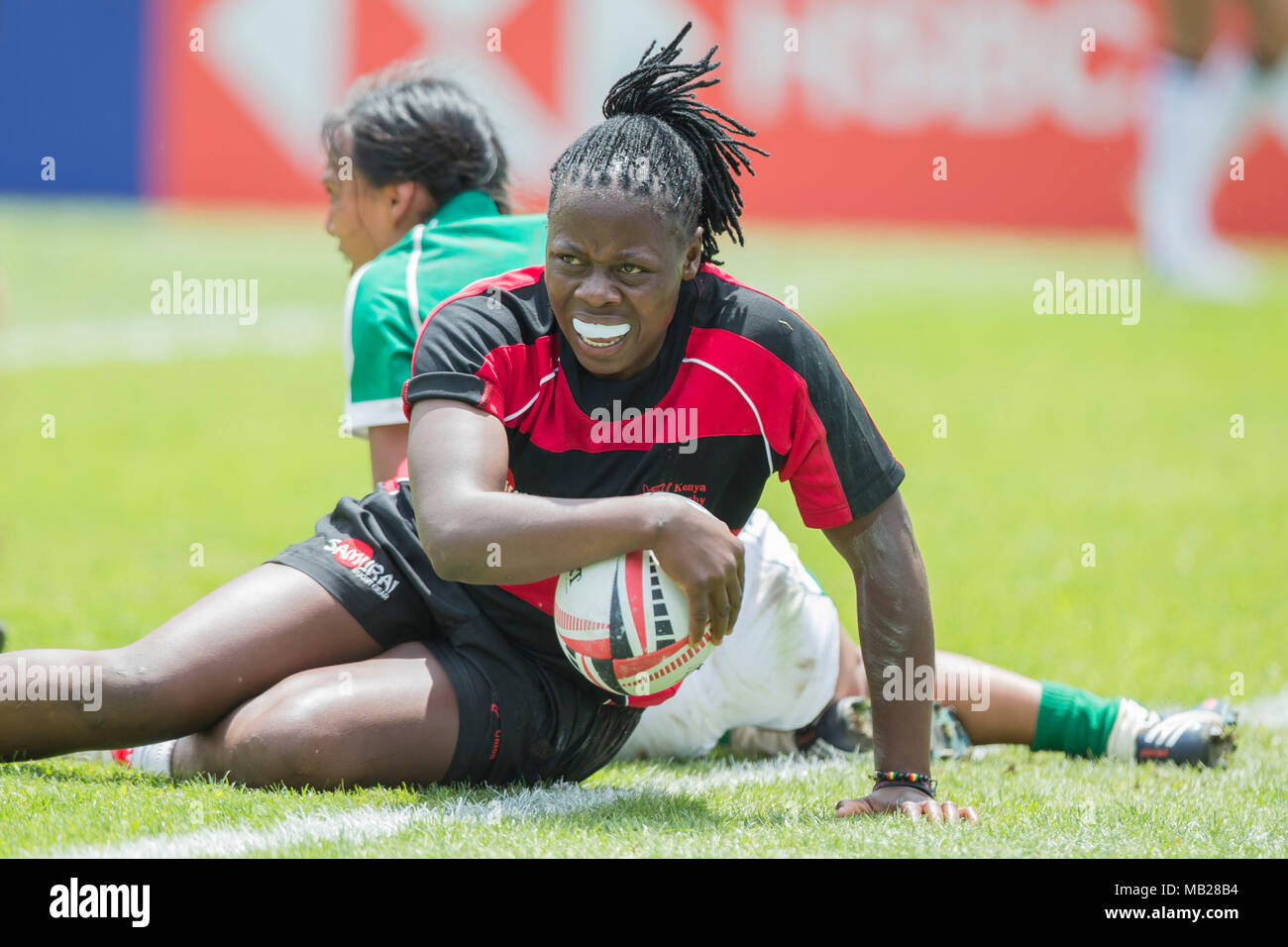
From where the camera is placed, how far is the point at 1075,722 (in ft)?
14.7

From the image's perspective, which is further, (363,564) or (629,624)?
(363,564)

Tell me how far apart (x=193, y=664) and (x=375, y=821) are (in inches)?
29.5

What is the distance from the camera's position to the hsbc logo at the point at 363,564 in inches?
157

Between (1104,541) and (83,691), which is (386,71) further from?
(1104,541)

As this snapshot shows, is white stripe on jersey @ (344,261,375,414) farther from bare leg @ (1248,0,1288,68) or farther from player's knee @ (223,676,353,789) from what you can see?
bare leg @ (1248,0,1288,68)

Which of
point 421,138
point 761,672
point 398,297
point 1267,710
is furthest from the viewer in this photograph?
point 1267,710

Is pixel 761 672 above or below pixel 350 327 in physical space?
below

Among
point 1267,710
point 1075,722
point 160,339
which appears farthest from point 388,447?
point 160,339

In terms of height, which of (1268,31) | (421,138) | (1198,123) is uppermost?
(1268,31)

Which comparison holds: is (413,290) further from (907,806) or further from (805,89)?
(805,89)

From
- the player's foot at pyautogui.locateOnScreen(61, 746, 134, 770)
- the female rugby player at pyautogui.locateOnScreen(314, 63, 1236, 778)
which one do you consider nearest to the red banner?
the female rugby player at pyautogui.locateOnScreen(314, 63, 1236, 778)

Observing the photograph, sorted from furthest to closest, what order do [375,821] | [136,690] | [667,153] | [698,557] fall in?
[136,690] → [667,153] → [375,821] → [698,557]

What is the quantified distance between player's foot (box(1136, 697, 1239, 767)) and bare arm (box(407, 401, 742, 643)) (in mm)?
1753

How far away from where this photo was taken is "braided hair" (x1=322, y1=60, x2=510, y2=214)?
15.8ft
